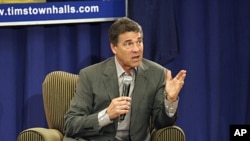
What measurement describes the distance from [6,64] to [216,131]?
1.78 m

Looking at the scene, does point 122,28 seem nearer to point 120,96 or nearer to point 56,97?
point 120,96

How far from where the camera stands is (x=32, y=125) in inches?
157

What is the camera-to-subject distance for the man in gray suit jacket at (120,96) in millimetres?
2840

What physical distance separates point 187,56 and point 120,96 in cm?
116

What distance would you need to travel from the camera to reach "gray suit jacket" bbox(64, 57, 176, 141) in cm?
287

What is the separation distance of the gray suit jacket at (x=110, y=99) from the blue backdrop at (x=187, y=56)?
2.79 feet

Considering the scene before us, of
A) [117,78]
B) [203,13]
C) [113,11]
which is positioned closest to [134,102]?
[117,78]

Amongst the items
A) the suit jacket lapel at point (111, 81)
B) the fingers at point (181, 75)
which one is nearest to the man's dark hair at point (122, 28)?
the suit jacket lapel at point (111, 81)

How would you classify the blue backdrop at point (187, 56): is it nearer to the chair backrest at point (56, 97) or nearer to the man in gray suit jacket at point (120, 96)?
the chair backrest at point (56, 97)

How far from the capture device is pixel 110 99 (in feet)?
9.54

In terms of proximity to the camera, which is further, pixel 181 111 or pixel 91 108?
pixel 181 111

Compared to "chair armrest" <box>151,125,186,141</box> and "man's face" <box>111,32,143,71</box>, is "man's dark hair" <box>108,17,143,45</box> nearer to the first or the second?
"man's face" <box>111,32,143,71</box>

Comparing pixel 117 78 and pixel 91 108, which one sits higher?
pixel 117 78

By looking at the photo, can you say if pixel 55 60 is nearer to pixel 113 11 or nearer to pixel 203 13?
pixel 113 11
